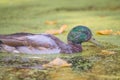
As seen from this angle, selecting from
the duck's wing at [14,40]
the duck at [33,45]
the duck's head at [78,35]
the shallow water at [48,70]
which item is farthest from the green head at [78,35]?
the duck's wing at [14,40]

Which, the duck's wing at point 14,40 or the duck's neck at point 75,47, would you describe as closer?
the duck's wing at point 14,40

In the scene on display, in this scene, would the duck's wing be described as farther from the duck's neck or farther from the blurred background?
the duck's neck

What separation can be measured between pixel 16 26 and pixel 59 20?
0.98m

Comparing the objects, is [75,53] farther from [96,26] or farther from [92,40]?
[96,26]

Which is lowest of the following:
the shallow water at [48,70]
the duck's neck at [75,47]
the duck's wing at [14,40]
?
the shallow water at [48,70]

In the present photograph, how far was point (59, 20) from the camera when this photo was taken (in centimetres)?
889

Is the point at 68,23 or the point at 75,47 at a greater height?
the point at 68,23

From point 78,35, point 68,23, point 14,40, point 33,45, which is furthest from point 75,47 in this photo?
point 68,23

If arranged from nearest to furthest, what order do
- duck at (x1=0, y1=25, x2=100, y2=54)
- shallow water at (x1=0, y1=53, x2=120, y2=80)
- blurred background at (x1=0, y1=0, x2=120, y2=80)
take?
shallow water at (x1=0, y1=53, x2=120, y2=80), blurred background at (x1=0, y1=0, x2=120, y2=80), duck at (x1=0, y1=25, x2=100, y2=54)

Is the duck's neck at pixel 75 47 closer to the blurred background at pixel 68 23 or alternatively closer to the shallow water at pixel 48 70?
the blurred background at pixel 68 23

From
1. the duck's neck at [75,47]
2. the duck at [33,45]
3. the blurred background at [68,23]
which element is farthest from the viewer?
the duck's neck at [75,47]

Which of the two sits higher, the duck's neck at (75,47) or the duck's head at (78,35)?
the duck's head at (78,35)

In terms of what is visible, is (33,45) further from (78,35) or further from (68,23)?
(68,23)

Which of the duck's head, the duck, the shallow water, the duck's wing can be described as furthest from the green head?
the duck's wing
